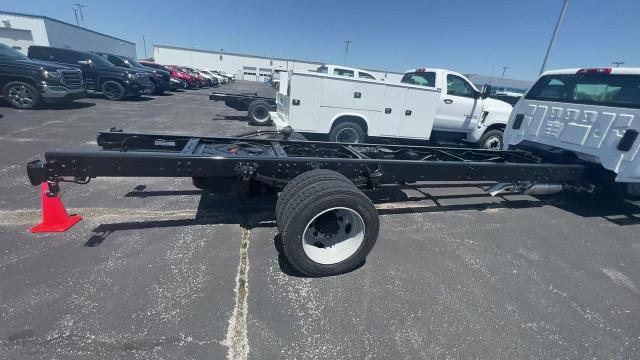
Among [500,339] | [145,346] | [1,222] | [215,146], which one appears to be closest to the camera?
[145,346]

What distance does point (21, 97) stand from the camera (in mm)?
9000

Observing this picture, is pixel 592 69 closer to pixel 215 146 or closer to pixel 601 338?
pixel 601 338

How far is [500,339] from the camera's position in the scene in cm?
212

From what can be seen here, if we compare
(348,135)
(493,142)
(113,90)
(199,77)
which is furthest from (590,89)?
(199,77)

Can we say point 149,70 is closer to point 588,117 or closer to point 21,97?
point 21,97

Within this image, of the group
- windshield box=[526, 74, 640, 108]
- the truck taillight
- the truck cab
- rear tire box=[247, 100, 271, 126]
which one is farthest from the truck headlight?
the truck taillight

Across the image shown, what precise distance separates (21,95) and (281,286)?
38.1 feet

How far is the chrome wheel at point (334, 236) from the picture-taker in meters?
2.64

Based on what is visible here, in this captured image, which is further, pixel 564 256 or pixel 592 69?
pixel 592 69

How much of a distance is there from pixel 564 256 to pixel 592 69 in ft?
10.1

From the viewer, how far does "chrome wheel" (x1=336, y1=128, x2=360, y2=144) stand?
681 centimetres

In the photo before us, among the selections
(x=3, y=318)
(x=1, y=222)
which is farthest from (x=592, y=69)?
(x=1, y=222)

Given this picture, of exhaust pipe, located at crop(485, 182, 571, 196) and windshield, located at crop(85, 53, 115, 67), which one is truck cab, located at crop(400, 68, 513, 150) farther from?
windshield, located at crop(85, 53, 115, 67)

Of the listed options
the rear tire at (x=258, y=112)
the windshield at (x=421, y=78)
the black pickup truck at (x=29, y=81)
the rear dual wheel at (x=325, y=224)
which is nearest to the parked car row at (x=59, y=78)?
the black pickup truck at (x=29, y=81)
